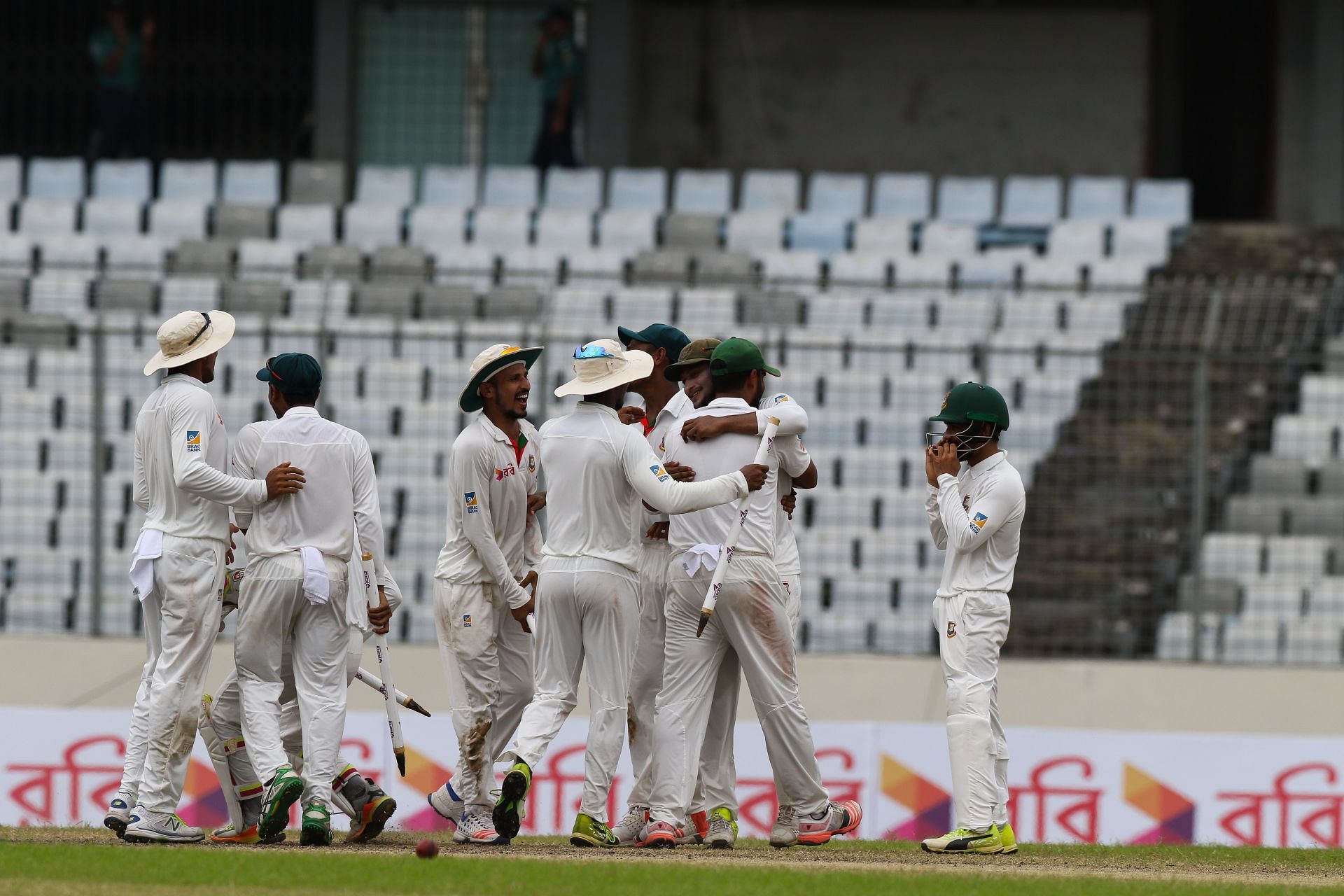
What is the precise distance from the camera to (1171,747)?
11.3 metres

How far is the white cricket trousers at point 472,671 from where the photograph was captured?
321 inches

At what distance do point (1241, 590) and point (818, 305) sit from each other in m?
4.36

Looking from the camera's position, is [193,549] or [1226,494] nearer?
[193,549]

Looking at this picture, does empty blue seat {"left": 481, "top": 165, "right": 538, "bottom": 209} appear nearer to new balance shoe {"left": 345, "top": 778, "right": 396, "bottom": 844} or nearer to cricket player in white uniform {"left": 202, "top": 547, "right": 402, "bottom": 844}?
cricket player in white uniform {"left": 202, "top": 547, "right": 402, "bottom": 844}

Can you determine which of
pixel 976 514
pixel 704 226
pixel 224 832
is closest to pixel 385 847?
pixel 224 832

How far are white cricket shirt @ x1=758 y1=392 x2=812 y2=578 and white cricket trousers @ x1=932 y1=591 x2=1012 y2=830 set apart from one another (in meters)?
0.74

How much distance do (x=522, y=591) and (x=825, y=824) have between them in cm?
159

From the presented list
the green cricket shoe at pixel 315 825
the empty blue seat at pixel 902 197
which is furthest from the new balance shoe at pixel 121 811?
the empty blue seat at pixel 902 197

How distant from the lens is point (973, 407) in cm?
794

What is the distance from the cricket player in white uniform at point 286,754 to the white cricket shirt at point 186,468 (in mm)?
141

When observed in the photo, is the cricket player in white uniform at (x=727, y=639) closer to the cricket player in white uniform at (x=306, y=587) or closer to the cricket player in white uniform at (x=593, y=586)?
the cricket player in white uniform at (x=593, y=586)

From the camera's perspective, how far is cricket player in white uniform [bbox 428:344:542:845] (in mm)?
8133

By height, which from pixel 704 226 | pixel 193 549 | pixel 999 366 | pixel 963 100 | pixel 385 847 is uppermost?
pixel 963 100

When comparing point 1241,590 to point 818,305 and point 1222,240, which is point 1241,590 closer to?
point 818,305
